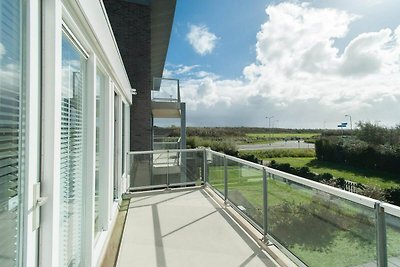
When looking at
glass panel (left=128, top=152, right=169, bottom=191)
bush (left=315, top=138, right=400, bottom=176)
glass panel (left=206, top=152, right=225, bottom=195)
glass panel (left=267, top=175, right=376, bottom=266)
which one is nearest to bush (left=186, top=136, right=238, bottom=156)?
bush (left=315, top=138, right=400, bottom=176)

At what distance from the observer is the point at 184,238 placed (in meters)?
3.64

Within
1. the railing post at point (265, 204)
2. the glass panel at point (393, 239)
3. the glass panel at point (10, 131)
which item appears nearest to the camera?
the glass panel at point (10, 131)

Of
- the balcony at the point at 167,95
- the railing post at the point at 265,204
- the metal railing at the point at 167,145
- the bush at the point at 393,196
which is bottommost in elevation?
the bush at the point at 393,196

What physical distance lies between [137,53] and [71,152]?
7.76 metres

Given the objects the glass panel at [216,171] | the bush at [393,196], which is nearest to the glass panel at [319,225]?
the glass panel at [216,171]

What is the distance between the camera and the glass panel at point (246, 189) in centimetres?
367

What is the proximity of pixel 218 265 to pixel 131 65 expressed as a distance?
25.3 ft

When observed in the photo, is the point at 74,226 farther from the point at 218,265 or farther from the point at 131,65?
the point at 131,65

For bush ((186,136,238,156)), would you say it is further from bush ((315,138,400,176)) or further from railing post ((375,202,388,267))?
railing post ((375,202,388,267))

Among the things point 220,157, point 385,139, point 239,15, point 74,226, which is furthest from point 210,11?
point 385,139

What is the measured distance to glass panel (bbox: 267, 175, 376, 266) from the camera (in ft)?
6.75

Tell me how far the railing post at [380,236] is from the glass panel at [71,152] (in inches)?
87.2

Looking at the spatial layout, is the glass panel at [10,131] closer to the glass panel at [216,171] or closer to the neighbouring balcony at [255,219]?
the neighbouring balcony at [255,219]

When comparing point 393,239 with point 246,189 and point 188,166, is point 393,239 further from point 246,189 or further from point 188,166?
point 188,166
